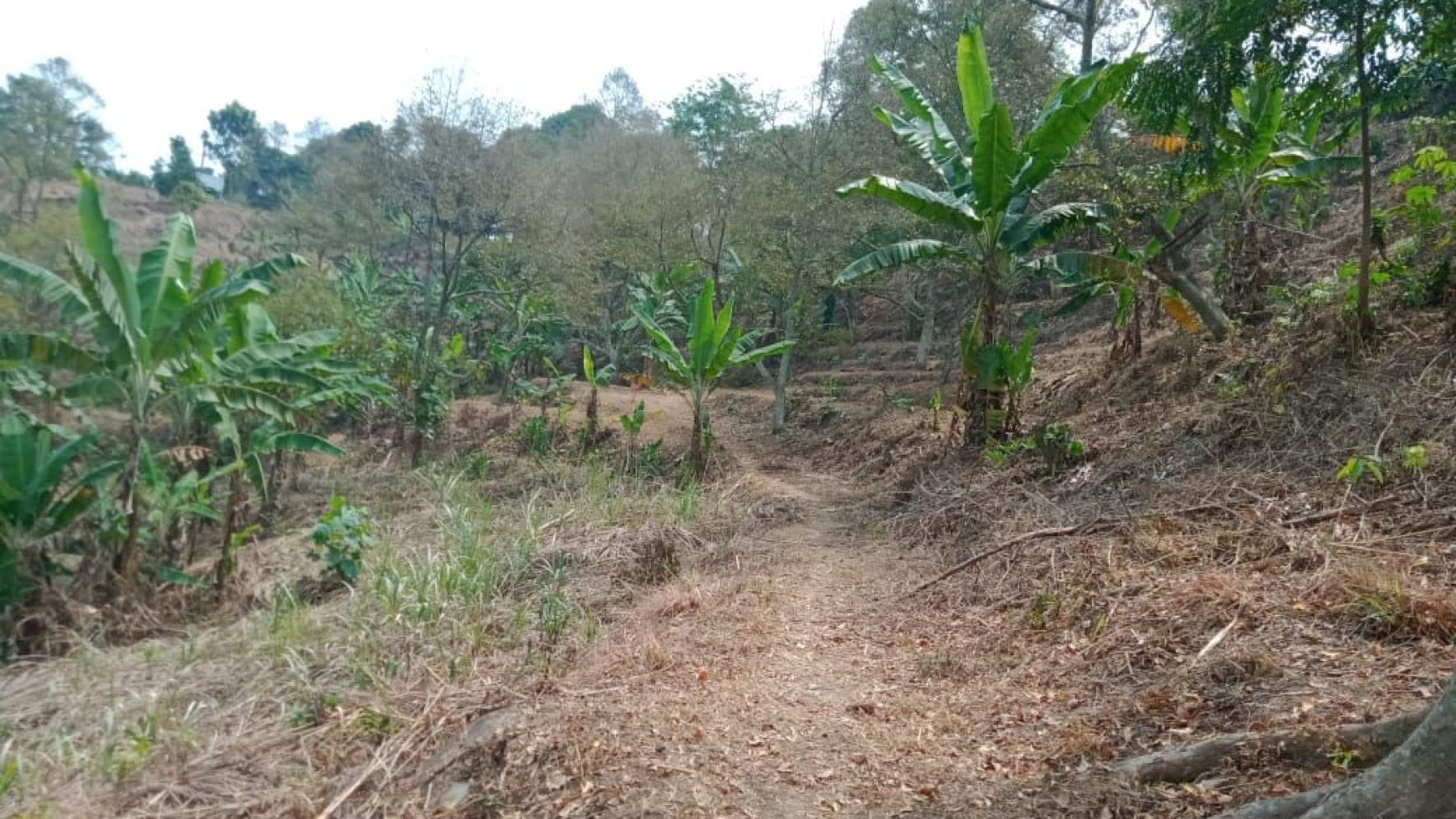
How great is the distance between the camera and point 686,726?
388 centimetres

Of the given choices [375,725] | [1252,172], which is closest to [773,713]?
[375,725]

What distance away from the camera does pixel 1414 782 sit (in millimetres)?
2027

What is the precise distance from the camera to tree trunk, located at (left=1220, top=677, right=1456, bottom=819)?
1.99 meters

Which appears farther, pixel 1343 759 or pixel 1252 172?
pixel 1252 172

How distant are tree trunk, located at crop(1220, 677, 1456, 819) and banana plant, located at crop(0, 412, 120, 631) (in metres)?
10.1

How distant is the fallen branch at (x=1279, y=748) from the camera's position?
2604 mm

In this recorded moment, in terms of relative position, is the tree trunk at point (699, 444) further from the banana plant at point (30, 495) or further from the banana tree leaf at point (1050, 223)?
the banana plant at point (30, 495)

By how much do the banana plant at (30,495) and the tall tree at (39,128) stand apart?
14609 millimetres

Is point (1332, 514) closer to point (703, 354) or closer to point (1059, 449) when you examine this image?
point (1059, 449)

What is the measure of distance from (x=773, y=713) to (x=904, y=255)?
20.6ft

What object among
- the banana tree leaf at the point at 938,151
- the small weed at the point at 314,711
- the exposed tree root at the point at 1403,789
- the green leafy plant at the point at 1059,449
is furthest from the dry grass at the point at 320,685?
the banana tree leaf at the point at 938,151

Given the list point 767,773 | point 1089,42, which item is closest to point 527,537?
point 767,773

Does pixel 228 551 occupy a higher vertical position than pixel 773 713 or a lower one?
lower

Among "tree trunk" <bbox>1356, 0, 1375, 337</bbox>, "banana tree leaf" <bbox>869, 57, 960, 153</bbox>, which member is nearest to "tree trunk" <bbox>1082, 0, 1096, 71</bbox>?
"banana tree leaf" <bbox>869, 57, 960, 153</bbox>
